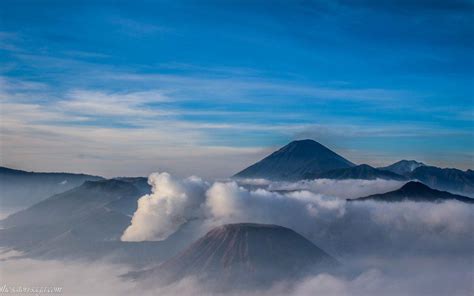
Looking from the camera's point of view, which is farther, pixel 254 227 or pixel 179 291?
pixel 254 227

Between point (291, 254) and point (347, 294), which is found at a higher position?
point (291, 254)

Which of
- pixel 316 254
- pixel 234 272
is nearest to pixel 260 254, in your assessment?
pixel 234 272

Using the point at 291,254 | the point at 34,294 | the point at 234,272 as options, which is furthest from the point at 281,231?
the point at 34,294

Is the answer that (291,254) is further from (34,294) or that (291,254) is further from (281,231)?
(34,294)

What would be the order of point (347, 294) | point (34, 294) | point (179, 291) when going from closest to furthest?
point (179, 291), point (34, 294), point (347, 294)

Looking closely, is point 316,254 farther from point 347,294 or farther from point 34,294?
point 34,294

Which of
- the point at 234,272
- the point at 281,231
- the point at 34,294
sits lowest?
the point at 34,294

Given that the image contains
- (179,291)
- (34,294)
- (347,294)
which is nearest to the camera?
(179,291)
